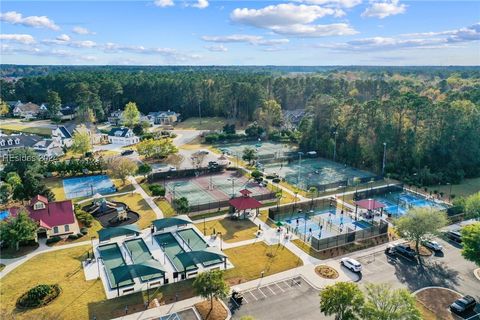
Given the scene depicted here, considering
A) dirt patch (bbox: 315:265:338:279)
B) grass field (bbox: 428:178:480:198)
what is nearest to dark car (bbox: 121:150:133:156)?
dirt patch (bbox: 315:265:338:279)

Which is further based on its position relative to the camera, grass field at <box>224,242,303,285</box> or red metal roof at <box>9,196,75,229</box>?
red metal roof at <box>9,196,75,229</box>

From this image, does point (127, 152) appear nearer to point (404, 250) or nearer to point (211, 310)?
point (211, 310)

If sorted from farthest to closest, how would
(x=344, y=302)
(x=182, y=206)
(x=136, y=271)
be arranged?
(x=182, y=206) < (x=136, y=271) < (x=344, y=302)

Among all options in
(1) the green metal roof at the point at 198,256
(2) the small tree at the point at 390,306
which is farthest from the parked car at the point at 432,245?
(1) the green metal roof at the point at 198,256

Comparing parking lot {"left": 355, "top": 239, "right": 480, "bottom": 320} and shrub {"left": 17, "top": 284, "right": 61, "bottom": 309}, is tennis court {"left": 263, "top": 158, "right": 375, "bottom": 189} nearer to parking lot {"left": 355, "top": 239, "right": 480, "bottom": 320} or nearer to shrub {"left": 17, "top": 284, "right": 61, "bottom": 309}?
parking lot {"left": 355, "top": 239, "right": 480, "bottom": 320}

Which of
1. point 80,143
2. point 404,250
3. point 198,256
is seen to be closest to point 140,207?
point 198,256

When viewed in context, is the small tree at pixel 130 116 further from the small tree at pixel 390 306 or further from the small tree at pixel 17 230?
the small tree at pixel 390 306

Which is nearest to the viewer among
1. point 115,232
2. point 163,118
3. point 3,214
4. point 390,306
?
point 390,306
